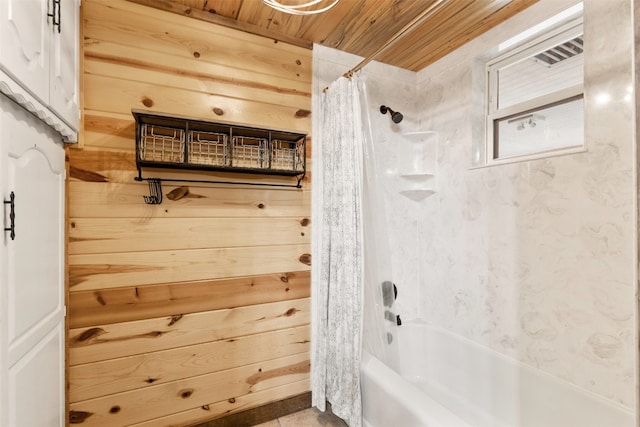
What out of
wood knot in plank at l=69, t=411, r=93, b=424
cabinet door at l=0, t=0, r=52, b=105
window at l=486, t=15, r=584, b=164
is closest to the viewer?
cabinet door at l=0, t=0, r=52, b=105

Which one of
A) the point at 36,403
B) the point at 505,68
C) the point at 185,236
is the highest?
the point at 505,68

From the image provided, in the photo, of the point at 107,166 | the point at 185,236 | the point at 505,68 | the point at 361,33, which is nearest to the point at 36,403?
the point at 185,236

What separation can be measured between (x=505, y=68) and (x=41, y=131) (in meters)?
2.58

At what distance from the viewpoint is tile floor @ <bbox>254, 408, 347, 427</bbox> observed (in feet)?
6.02

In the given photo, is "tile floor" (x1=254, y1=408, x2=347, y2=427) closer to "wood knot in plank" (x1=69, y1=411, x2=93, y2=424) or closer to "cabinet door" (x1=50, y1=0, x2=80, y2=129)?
"wood knot in plank" (x1=69, y1=411, x2=93, y2=424)

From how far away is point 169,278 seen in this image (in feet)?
5.39

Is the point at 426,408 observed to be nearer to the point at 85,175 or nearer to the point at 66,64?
the point at 85,175

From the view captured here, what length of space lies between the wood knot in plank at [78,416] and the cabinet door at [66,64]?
141 cm

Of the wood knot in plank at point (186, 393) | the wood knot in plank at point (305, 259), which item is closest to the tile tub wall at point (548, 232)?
the wood knot in plank at point (305, 259)

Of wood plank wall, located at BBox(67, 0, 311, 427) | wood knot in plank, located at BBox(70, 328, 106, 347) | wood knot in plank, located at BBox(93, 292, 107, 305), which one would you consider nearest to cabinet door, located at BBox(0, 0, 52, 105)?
wood plank wall, located at BBox(67, 0, 311, 427)

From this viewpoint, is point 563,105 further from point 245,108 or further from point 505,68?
point 245,108

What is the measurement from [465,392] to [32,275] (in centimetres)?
238

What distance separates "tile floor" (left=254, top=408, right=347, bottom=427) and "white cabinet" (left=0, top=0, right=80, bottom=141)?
1.99 meters

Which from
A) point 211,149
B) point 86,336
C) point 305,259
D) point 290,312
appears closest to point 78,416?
point 86,336
